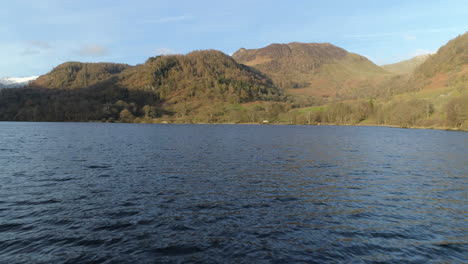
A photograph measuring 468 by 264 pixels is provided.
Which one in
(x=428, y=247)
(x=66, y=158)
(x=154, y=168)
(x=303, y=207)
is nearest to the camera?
(x=428, y=247)

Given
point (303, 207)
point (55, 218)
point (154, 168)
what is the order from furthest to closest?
point (154, 168), point (303, 207), point (55, 218)

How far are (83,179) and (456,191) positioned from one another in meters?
41.7

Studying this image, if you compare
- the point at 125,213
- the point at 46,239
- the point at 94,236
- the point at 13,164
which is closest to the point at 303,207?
the point at 125,213

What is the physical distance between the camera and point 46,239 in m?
16.6

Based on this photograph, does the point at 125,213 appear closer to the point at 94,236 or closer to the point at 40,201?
the point at 94,236

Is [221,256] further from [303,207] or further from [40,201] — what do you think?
[40,201]

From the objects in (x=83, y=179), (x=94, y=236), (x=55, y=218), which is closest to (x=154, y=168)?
(x=83, y=179)

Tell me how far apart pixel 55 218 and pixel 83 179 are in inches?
528

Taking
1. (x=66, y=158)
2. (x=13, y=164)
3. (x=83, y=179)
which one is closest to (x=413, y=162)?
(x=83, y=179)

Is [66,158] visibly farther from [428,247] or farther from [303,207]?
[428,247]

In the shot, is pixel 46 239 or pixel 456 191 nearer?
pixel 46 239

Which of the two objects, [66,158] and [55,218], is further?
[66,158]

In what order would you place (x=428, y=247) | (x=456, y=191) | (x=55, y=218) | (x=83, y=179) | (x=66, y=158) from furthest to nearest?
(x=66, y=158), (x=83, y=179), (x=456, y=191), (x=55, y=218), (x=428, y=247)

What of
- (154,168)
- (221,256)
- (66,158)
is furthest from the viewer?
(66,158)
